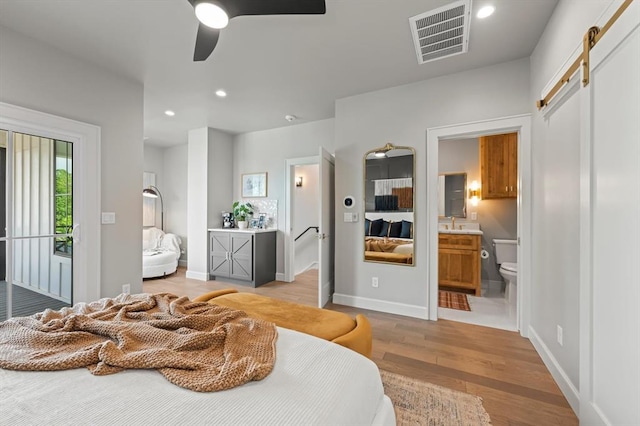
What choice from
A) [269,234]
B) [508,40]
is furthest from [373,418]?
[269,234]

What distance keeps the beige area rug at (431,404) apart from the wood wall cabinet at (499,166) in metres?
3.12

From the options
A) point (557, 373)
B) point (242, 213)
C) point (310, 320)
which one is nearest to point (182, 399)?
point (310, 320)

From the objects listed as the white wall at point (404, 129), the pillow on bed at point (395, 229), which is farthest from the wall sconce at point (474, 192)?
the pillow on bed at point (395, 229)

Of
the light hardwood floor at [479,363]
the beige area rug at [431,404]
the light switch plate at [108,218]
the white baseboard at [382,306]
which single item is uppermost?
the light switch plate at [108,218]

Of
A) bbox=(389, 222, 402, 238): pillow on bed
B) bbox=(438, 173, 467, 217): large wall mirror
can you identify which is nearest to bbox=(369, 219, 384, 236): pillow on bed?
bbox=(389, 222, 402, 238): pillow on bed

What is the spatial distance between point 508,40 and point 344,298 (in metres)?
3.09

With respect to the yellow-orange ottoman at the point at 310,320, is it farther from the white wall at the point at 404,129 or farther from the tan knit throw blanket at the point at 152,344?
the white wall at the point at 404,129

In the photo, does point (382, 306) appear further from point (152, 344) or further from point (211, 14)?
point (211, 14)

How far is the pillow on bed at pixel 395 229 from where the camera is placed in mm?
3129

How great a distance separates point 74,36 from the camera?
7.35ft

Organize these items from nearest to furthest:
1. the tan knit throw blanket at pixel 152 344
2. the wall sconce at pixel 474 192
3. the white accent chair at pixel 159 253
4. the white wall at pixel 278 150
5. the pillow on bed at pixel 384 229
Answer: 1. the tan knit throw blanket at pixel 152 344
2. the pillow on bed at pixel 384 229
3. the wall sconce at pixel 474 192
4. the white wall at pixel 278 150
5. the white accent chair at pixel 159 253

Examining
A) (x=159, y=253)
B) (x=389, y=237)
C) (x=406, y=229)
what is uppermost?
(x=406, y=229)

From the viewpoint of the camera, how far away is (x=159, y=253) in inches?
195

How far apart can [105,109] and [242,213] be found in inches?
96.9
